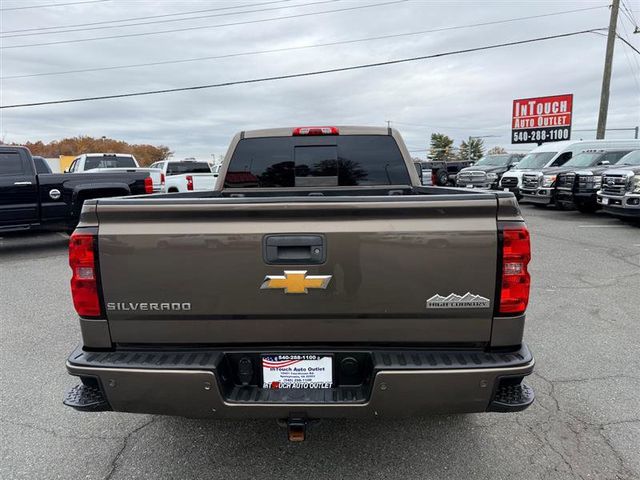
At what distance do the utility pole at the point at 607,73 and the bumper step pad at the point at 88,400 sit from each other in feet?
79.3

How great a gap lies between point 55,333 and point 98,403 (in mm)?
3103

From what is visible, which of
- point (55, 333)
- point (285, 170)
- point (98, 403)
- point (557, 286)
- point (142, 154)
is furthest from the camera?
point (142, 154)

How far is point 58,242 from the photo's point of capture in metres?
10.6

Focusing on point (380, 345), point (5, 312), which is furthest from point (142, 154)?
point (380, 345)

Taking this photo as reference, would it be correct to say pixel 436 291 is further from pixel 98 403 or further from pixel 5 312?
pixel 5 312

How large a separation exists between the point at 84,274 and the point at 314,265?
116 centimetres

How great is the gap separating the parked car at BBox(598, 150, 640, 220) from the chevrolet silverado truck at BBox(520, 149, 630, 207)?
9.48 feet

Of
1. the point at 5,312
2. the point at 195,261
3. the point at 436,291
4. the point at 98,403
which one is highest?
the point at 195,261

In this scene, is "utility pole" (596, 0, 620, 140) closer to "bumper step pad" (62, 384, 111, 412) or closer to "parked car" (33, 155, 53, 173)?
"parked car" (33, 155, 53, 173)

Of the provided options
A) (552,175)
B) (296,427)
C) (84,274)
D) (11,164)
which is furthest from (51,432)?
(552,175)

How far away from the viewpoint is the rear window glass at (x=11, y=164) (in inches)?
343

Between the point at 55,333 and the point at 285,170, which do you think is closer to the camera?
the point at 285,170

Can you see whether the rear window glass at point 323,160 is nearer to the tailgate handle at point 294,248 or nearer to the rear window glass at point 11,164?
the tailgate handle at point 294,248

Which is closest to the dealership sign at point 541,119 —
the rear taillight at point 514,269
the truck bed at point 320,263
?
the rear taillight at point 514,269
